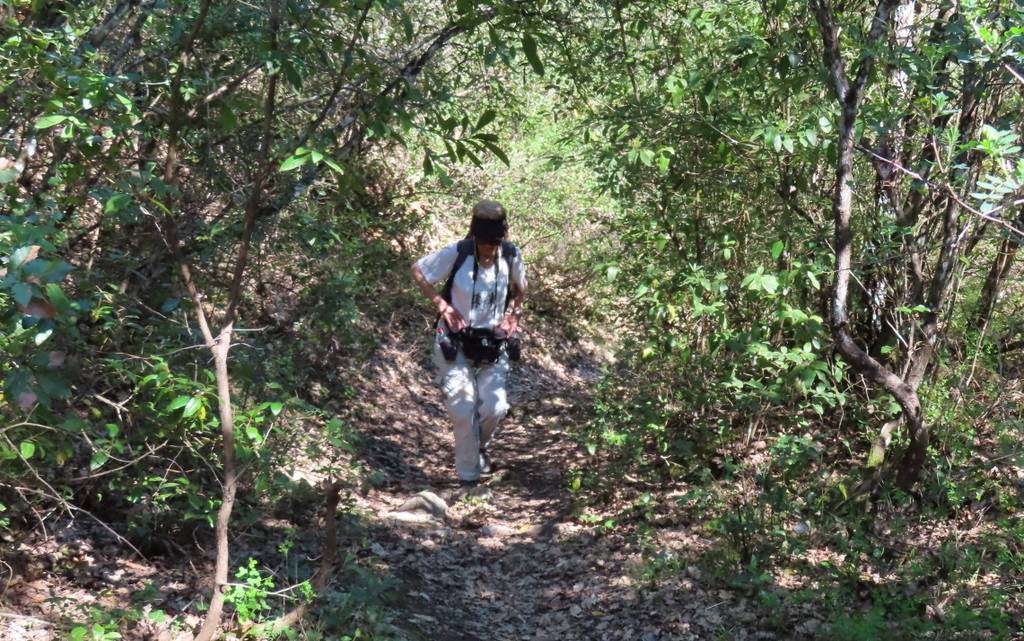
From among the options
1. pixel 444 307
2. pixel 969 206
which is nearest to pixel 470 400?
pixel 444 307

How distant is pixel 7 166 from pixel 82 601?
A: 7.51ft

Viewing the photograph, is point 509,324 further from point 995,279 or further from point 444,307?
point 995,279

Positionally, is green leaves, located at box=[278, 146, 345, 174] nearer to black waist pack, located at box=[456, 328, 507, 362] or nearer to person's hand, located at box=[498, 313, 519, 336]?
black waist pack, located at box=[456, 328, 507, 362]

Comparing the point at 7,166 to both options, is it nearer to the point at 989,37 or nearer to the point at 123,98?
the point at 123,98

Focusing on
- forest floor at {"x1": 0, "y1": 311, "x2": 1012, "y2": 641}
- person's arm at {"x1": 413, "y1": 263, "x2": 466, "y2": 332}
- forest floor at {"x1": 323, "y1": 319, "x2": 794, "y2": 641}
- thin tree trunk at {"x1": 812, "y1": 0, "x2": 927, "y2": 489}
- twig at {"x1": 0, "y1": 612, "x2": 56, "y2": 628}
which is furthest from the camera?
person's arm at {"x1": 413, "y1": 263, "x2": 466, "y2": 332}

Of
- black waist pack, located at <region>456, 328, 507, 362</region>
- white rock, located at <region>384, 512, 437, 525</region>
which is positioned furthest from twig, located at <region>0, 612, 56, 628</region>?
black waist pack, located at <region>456, 328, 507, 362</region>

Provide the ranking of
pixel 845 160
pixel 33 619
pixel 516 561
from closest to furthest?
1. pixel 33 619
2. pixel 845 160
3. pixel 516 561

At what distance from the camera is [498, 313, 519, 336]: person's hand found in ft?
24.4

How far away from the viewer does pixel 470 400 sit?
743 cm

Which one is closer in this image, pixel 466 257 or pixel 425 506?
pixel 425 506

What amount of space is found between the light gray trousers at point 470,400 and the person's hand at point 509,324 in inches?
10.3

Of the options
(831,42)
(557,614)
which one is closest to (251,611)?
(557,614)

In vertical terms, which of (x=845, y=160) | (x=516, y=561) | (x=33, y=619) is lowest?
(x=516, y=561)

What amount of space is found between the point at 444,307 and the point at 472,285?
0.28 m
